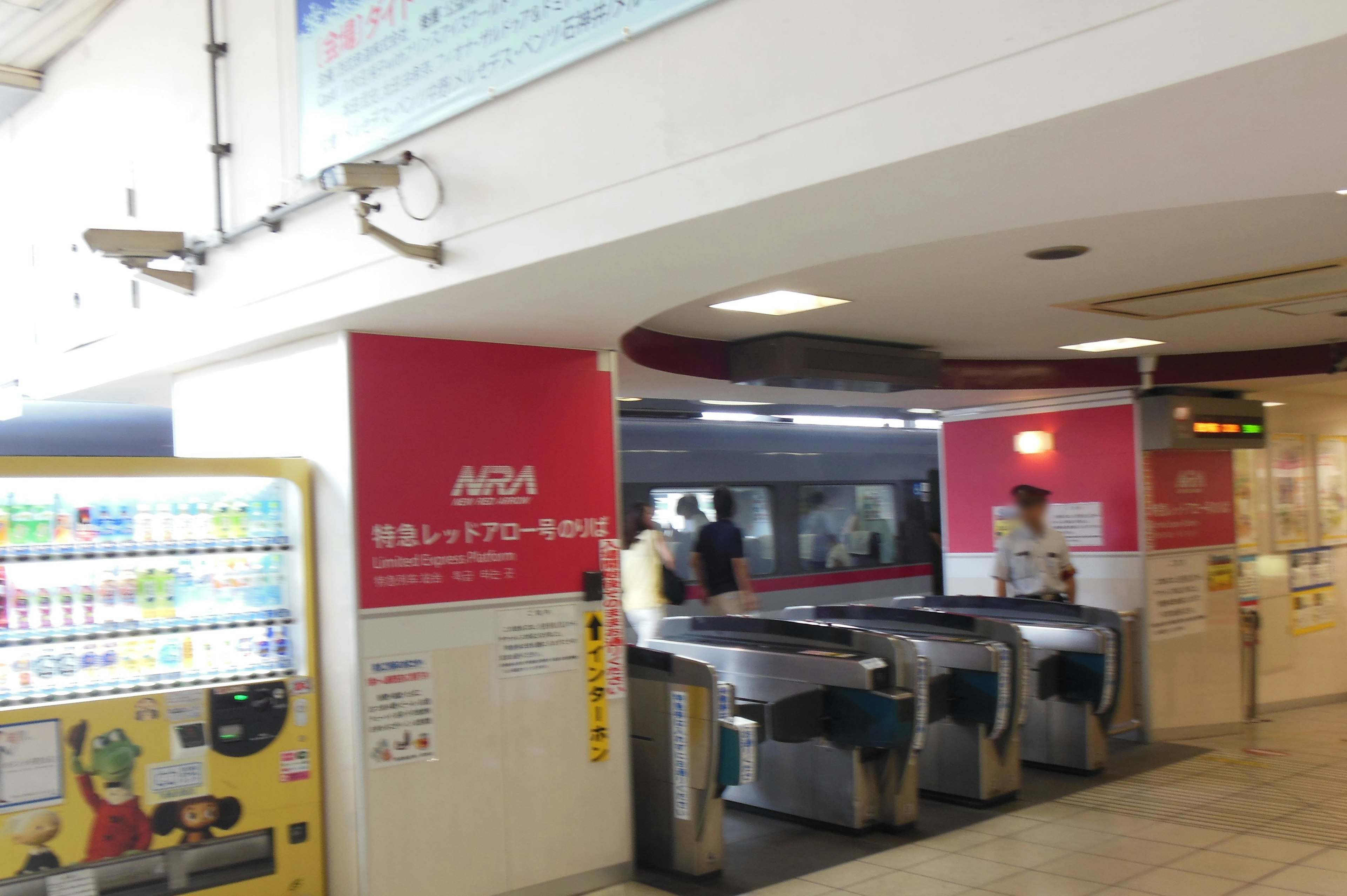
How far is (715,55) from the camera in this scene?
2.85 m

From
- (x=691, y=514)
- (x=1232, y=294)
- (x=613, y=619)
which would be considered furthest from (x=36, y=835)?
(x=691, y=514)

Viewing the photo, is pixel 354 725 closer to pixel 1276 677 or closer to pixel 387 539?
pixel 387 539

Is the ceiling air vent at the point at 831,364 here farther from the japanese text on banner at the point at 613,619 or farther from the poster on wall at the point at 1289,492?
the poster on wall at the point at 1289,492

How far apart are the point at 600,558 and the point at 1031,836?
8.88 ft

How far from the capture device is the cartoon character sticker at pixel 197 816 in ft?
13.1

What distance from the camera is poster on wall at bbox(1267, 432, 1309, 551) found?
28.3 ft

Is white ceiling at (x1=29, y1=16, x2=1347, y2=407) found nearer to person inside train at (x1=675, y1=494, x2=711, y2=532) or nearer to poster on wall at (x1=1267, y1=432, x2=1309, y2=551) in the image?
poster on wall at (x1=1267, y1=432, x2=1309, y2=551)

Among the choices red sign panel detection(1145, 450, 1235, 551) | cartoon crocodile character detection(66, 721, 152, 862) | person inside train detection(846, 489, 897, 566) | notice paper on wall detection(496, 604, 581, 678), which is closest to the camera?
cartoon crocodile character detection(66, 721, 152, 862)

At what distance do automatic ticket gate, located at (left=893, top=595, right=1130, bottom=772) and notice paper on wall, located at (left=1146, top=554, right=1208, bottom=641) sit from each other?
0.65 meters

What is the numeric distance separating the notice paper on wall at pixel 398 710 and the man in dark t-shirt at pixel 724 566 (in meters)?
3.81

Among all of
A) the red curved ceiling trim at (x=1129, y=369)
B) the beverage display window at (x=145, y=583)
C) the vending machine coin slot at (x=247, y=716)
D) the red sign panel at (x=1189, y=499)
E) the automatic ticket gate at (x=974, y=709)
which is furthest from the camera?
the red sign panel at (x=1189, y=499)

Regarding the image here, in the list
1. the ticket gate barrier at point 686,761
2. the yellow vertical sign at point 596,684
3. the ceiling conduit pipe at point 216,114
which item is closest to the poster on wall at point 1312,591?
the ticket gate barrier at point 686,761

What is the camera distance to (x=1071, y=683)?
6.68 m

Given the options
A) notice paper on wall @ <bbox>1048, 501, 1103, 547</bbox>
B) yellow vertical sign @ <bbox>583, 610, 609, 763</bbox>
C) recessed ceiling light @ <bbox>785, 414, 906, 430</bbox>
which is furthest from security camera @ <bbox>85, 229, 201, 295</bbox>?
recessed ceiling light @ <bbox>785, 414, 906, 430</bbox>
